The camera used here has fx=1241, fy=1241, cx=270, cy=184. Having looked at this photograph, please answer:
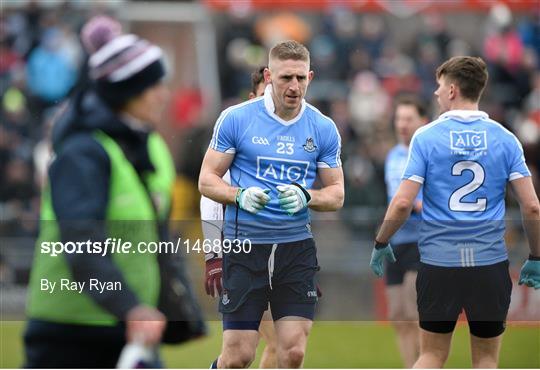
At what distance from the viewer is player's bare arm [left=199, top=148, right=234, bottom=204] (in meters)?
7.39

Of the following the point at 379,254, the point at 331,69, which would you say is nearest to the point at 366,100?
the point at 331,69

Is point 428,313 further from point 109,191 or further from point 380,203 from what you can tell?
point 380,203

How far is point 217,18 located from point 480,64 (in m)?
11.6

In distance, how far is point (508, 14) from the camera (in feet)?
62.2

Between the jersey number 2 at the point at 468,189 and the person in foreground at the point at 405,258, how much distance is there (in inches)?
66.0

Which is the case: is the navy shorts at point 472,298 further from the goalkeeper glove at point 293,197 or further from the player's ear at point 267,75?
the player's ear at point 267,75

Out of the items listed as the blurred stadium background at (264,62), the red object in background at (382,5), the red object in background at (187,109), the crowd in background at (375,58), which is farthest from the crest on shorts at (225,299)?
the red object in background at (382,5)

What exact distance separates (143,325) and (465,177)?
9.40 feet

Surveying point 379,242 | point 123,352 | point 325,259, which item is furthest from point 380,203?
point 123,352

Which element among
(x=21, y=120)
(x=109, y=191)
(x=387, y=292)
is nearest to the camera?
(x=109, y=191)

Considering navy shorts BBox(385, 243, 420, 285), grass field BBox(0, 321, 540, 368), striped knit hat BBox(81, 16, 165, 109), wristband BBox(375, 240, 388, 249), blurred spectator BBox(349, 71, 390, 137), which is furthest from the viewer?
blurred spectator BBox(349, 71, 390, 137)

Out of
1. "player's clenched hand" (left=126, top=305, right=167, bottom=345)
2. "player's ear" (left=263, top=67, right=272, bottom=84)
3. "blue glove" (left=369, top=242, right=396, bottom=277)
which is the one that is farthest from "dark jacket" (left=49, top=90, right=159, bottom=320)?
"blue glove" (left=369, top=242, right=396, bottom=277)

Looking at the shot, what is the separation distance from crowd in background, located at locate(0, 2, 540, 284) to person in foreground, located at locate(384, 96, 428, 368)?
568 centimetres

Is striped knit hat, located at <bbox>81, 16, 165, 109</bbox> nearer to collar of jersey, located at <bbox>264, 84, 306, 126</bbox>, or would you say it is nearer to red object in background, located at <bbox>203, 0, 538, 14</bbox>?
collar of jersey, located at <bbox>264, 84, 306, 126</bbox>
